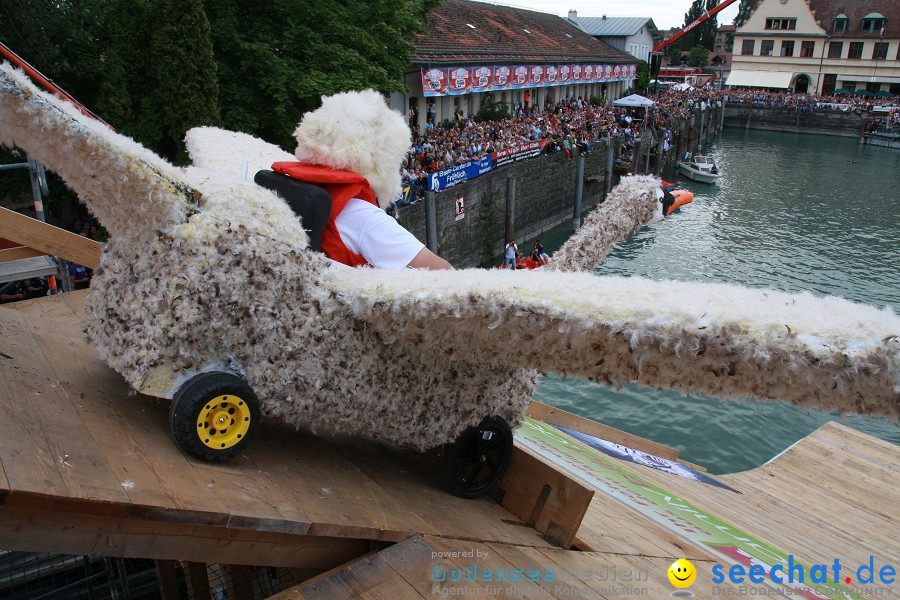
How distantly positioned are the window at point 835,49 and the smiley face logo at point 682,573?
244 feet

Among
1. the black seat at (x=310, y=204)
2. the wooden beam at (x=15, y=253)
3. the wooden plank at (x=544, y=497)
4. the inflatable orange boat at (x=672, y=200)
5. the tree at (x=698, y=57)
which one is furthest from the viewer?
the tree at (x=698, y=57)

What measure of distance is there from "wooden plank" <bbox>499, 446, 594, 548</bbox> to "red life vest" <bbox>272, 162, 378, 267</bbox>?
4.97 feet

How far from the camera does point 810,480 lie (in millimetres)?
8148

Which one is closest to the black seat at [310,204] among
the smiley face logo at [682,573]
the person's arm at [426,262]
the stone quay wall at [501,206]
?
the person's arm at [426,262]

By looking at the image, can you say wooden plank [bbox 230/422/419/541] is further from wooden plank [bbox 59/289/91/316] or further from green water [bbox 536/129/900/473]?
green water [bbox 536/129/900/473]

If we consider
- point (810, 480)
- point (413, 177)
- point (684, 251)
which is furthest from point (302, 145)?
point (684, 251)

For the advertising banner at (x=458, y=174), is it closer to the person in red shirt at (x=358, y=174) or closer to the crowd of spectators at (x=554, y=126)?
the crowd of spectators at (x=554, y=126)

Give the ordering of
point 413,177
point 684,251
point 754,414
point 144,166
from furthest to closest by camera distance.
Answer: point 684,251
point 413,177
point 754,414
point 144,166

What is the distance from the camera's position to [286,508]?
294 cm

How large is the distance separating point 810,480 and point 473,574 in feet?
21.5

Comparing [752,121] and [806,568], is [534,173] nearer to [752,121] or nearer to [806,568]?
[806,568]

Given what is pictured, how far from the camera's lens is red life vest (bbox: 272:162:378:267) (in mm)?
3502

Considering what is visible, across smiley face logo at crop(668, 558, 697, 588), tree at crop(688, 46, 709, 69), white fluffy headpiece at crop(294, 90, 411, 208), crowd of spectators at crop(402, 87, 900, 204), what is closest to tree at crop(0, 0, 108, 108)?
crowd of spectators at crop(402, 87, 900, 204)

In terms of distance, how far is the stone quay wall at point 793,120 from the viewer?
184 feet
